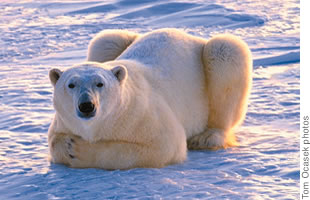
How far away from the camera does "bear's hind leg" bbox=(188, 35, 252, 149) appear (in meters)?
5.27

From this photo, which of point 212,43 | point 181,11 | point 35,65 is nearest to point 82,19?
point 181,11

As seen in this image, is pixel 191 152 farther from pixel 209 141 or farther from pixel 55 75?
pixel 55 75

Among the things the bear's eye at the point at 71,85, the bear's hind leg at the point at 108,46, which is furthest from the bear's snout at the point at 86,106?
the bear's hind leg at the point at 108,46

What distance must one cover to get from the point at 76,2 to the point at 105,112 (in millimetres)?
9760

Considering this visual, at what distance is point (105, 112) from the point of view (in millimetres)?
4035

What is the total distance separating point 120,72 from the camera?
4117mm

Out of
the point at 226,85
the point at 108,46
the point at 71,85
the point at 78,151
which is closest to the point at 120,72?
the point at 71,85

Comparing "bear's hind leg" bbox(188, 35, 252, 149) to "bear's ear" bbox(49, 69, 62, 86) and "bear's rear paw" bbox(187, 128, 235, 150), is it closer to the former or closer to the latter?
"bear's rear paw" bbox(187, 128, 235, 150)

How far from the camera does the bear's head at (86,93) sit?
12.6ft

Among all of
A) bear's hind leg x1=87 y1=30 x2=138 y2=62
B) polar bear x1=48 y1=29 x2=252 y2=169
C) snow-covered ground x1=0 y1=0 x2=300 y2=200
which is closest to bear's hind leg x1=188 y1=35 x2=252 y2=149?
polar bear x1=48 y1=29 x2=252 y2=169

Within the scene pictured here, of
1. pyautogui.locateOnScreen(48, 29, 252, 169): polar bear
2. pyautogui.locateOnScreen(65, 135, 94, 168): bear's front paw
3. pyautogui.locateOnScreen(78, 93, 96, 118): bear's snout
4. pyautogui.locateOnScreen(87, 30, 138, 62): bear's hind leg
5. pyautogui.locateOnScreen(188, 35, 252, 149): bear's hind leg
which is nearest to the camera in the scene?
pyautogui.locateOnScreen(78, 93, 96, 118): bear's snout

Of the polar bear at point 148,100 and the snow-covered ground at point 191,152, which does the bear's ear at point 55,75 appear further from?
the snow-covered ground at point 191,152

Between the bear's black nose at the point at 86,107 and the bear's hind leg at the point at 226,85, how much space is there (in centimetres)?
163

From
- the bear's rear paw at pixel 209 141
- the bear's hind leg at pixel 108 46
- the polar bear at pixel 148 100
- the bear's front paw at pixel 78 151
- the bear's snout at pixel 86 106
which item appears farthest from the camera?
the bear's hind leg at pixel 108 46
